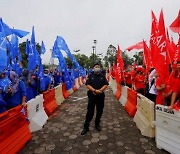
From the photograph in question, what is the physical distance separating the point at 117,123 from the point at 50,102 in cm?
307

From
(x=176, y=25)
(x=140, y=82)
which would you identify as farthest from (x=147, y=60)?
(x=176, y=25)

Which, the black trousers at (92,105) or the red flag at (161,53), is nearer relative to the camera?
the red flag at (161,53)

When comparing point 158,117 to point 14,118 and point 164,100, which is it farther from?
point 14,118

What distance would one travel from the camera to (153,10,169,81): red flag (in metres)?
4.19

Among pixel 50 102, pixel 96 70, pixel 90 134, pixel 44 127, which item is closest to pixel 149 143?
pixel 90 134

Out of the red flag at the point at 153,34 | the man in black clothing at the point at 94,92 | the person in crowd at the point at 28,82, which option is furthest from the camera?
the person in crowd at the point at 28,82

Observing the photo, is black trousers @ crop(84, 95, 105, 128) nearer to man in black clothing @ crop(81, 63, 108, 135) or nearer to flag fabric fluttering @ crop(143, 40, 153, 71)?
man in black clothing @ crop(81, 63, 108, 135)

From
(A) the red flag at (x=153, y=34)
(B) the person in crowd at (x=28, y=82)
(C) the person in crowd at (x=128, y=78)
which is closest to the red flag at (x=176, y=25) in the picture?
(A) the red flag at (x=153, y=34)

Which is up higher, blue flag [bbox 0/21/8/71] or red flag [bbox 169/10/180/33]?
red flag [bbox 169/10/180/33]

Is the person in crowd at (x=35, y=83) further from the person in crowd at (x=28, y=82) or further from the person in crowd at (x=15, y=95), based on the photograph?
the person in crowd at (x=15, y=95)

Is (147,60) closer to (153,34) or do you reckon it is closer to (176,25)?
(176,25)

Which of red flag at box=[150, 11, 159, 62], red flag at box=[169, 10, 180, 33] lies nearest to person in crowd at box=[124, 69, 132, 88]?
red flag at box=[169, 10, 180, 33]

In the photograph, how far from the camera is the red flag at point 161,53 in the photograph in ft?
13.8

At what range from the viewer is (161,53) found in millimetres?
4242
